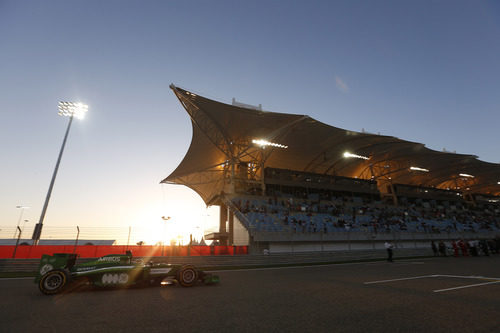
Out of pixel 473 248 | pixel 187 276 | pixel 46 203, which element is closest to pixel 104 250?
pixel 46 203

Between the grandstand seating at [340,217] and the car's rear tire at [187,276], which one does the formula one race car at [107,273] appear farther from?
the grandstand seating at [340,217]

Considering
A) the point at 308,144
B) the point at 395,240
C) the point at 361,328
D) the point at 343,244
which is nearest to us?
the point at 361,328

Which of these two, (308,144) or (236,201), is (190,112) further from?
(308,144)

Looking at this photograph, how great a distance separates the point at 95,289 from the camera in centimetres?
727

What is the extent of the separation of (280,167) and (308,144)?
803 cm

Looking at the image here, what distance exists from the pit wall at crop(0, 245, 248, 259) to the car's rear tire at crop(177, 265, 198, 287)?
35.4ft

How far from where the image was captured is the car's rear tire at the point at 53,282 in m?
6.32

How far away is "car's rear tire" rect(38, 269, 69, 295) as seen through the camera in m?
6.32

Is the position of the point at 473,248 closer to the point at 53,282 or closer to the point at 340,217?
the point at 340,217

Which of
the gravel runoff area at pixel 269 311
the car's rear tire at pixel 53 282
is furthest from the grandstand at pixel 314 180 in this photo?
the gravel runoff area at pixel 269 311

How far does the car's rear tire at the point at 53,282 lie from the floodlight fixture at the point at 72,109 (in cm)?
2533

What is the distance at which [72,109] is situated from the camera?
27.1m

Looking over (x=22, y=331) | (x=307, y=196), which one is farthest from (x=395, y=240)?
(x=22, y=331)

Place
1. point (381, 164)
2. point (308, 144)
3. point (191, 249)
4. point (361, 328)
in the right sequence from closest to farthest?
1. point (361, 328)
2. point (191, 249)
3. point (308, 144)
4. point (381, 164)
